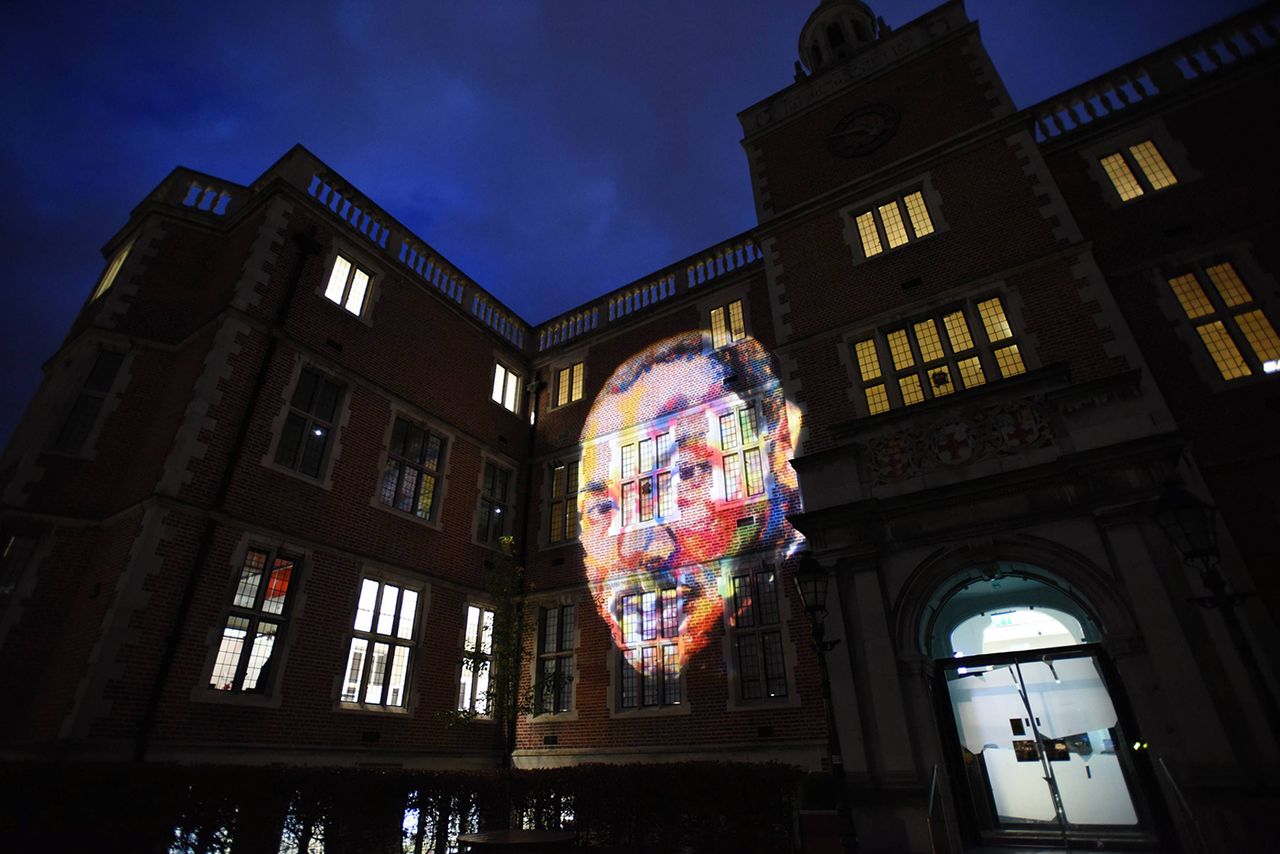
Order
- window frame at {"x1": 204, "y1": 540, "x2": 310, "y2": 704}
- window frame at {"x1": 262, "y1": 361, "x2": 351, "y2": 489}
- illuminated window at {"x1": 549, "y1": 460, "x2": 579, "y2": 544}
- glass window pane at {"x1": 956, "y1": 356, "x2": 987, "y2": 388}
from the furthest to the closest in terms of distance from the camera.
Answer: illuminated window at {"x1": 549, "y1": 460, "x2": 579, "y2": 544}
window frame at {"x1": 262, "y1": 361, "x2": 351, "y2": 489}
glass window pane at {"x1": 956, "y1": 356, "x2": 987, "y2": 388}
window frame at {"x1": 204, "y1": 540, "x2": 310, "y2": 704}

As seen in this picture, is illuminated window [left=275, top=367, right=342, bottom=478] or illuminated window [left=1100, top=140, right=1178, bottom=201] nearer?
illuminated window [left=1100, top=140, right=1178, bottom=201]

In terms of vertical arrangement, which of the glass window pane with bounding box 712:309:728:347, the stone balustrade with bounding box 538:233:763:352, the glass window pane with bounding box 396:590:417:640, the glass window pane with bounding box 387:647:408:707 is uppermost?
the stone balustrade with bounding box 538:233:763:352

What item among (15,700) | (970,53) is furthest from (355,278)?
(970,53)

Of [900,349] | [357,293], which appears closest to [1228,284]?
[900,349]

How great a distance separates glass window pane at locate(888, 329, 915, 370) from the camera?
492 inches

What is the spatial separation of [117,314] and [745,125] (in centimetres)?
1647

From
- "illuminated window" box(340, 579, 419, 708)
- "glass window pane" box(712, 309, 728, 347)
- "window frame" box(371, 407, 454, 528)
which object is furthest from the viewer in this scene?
"glass window pane" box(712, 309, 728, 347)

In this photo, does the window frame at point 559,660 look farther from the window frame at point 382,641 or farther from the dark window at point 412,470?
the dark window at point 412,470

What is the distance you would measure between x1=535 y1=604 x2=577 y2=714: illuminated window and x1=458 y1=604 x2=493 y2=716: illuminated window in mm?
1351

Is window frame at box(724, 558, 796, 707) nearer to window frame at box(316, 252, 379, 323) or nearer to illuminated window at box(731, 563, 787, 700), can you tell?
illuminated window at box(731, 563, 787, 700)

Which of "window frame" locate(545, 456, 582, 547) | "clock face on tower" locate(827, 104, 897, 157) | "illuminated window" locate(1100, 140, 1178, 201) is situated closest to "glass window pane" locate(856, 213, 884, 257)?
"clock face on tower" locate(827, 104, 897, 157)

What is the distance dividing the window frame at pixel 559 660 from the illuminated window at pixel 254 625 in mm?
6155

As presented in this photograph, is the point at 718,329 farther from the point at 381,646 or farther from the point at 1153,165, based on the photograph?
the point at 381,646

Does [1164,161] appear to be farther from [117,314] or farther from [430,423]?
[117,314]
